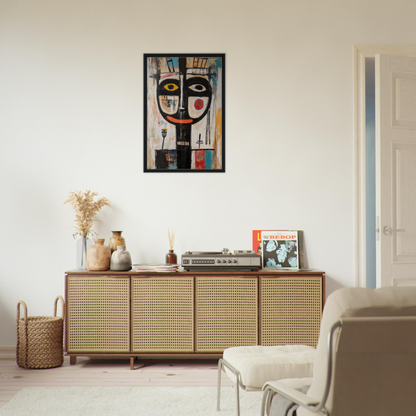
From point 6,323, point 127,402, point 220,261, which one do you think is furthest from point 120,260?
point 6,323

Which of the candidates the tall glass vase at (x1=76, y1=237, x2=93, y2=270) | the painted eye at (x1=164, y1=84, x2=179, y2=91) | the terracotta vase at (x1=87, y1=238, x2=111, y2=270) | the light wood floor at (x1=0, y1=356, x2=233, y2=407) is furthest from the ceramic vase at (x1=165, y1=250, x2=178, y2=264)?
the painted eye at (x1=164, y1=84, x2=179, y2=91)

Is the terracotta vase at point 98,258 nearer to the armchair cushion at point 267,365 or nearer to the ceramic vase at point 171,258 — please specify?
the ceramic vase at point 171,258

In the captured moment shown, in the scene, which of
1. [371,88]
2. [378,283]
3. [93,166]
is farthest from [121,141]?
[371,88]

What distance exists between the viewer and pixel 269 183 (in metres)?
3.75

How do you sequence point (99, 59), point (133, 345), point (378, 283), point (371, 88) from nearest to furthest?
point (133, 345)
point (378, 283)
point (99, 59)
point (371, 88)

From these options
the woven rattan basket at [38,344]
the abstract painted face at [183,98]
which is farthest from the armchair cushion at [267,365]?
the abstract painted face at [183,98]

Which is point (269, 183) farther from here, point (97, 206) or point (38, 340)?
point (38, 340)

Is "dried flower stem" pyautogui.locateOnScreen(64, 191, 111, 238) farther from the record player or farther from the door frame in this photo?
the door frame

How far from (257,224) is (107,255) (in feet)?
4.27

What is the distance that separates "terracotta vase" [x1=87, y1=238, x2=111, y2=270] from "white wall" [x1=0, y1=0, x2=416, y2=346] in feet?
1.21

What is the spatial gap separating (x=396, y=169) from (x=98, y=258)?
257cm

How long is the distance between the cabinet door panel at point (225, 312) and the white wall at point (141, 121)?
0.49 metres

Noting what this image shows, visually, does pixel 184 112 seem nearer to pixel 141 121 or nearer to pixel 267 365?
pixel 141 121

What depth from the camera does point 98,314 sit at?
329cm
